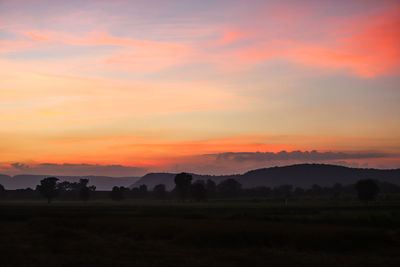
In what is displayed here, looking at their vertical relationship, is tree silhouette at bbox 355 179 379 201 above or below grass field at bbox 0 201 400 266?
above

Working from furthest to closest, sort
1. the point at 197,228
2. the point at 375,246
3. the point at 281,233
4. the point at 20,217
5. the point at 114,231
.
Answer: the point at 20,217, the point at 114,231, the point at 197,228, the point at 281,233, the point at 375,246

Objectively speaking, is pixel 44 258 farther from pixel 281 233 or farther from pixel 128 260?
pixel 281 233

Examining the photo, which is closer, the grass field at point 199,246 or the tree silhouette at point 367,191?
the grass field at point 199,246

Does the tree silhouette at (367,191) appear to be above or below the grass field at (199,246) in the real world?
above

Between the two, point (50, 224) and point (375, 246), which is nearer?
point (375, 246)

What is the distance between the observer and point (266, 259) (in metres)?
37.7

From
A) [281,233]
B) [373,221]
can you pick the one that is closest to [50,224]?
[281,233]

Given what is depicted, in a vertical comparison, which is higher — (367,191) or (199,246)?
(367,191)

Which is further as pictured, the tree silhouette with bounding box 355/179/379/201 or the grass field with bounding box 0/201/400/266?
the tree silhouette with bounding box 355/179/379/201

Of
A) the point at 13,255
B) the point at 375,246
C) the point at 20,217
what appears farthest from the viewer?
the point at 20,217

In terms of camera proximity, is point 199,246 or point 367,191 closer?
point 199,246

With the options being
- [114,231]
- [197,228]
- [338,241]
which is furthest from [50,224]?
[338,241]

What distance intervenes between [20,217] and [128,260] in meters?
54.4

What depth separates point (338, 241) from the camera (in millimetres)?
45312
